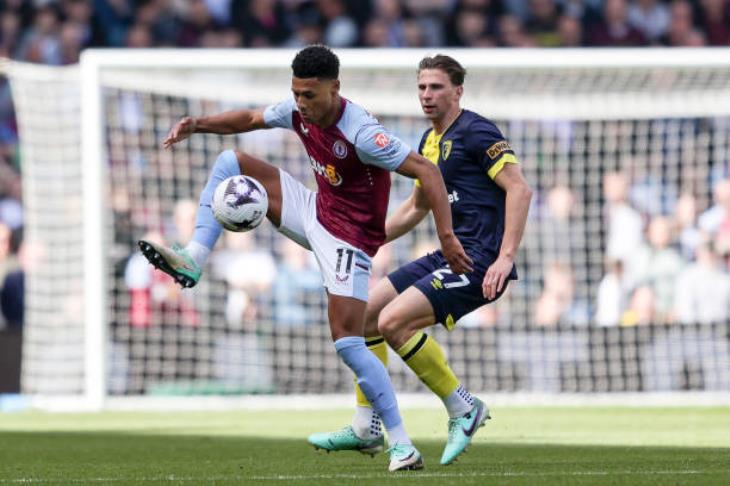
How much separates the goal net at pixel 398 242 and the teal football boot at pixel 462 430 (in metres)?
7.02

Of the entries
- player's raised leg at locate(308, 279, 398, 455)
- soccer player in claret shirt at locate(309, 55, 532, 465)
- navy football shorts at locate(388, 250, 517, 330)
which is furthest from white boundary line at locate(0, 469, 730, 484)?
navy football shorts at locate(388, 250, 517, 330)

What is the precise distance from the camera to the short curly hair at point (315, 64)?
7613 millimetres

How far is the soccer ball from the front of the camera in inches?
312

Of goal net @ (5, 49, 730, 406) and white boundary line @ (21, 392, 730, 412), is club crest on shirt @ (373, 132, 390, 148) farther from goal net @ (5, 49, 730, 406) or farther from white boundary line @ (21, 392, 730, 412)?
white boundary line @ (21, 392, 730, 412)

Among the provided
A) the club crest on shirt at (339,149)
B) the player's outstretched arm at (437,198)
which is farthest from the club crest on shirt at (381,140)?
the club crest on shirt at (339,149)

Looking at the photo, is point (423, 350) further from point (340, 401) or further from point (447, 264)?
point (340, 401)

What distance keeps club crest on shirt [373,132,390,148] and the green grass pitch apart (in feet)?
5.12

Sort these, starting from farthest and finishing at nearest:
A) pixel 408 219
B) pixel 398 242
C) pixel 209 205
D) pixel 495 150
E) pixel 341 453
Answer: pixel 398 242 < pixel 341 453 < pixel 408 219 < pixel 495 150 < pixel 209 205

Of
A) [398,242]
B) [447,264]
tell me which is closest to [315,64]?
[447,264]

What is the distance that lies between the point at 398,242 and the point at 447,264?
318 inches

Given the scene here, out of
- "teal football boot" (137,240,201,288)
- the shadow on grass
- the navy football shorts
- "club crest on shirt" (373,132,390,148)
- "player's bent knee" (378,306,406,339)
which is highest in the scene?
"club crest on shirt" (373,132,390,148)

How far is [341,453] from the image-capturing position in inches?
376

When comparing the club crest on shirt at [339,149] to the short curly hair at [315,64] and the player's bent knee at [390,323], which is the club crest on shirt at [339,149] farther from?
the player's bent knee at [390,323]

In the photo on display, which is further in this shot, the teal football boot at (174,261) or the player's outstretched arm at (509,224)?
the player's outstretched arm at (509,224)
